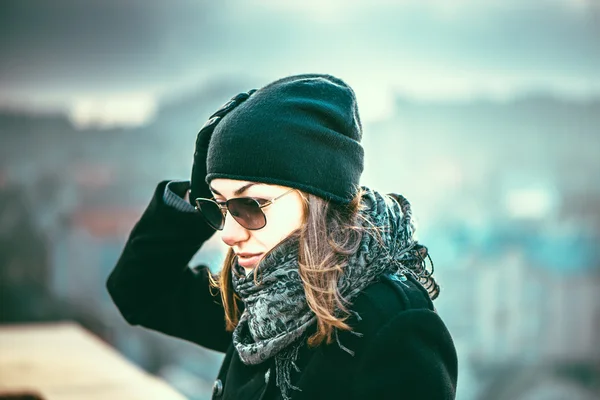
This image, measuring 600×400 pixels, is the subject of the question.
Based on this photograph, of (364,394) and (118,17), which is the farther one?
(118,17)

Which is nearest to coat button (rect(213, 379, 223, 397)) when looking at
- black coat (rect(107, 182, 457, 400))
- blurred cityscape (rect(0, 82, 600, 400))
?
black coat (rect(107, 182, 457, 400))

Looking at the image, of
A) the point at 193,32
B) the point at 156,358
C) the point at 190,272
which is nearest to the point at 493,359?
the point at 156,358

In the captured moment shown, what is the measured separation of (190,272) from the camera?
4.82ft

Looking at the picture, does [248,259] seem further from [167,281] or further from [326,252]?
[167,281]

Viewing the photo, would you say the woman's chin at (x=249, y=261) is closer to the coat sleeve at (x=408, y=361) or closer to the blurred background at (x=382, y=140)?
the coat sleeve at (x=408, y=361)

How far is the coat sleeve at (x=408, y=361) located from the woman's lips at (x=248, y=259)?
214 millimetres

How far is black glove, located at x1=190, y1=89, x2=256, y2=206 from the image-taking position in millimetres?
1182

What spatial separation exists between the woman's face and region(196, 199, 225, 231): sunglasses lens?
0.46 feet

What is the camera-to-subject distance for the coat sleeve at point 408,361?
967 mm

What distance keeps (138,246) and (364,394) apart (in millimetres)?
579

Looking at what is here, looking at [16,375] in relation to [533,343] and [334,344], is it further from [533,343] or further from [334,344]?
[533,343]

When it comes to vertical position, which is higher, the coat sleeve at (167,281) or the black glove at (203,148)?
the black glove at (203,148)

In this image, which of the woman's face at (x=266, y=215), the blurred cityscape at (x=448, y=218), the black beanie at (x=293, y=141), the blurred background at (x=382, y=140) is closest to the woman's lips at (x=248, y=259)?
the woman's face at (x=266, y=215)

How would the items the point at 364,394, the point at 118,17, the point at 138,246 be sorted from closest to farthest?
the point at 364,394 < the point at 138,246 < the point at 118,17
